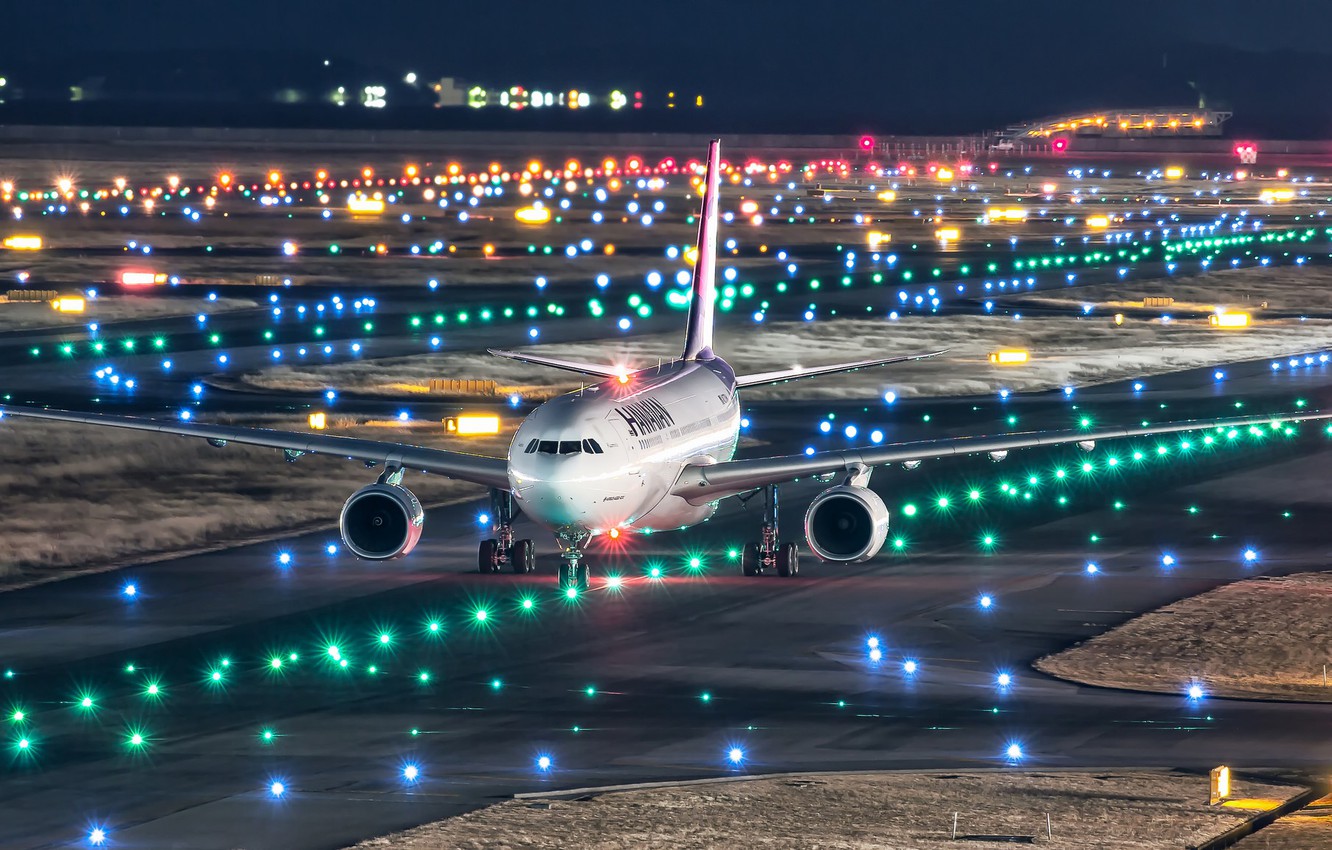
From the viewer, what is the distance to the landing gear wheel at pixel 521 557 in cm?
4122

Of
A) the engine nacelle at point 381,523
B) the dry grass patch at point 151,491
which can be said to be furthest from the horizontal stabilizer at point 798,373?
the engine nacelle at point 381,523

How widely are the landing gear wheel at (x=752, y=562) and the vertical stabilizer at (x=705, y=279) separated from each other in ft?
24.2

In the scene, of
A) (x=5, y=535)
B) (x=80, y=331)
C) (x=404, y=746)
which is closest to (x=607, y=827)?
(x=404, y=746)

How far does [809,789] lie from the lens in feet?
89.1

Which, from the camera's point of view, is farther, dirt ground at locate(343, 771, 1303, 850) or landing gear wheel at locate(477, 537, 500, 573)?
landing gear wheel at locate(477, 537, 500, 573)

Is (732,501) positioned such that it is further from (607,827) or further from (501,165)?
(501,165)

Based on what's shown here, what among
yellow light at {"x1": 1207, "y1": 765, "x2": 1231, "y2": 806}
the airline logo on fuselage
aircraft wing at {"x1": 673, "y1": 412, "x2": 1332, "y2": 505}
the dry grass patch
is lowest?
yellow light at {"x1": 1207, "y1": 765, "x2": 1231, "y2": 806}

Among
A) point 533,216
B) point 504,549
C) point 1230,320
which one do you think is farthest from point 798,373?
point 533,216

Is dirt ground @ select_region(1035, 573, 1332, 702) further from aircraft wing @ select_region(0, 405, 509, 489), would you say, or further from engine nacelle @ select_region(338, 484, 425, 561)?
engine nacelle @ select_region(338, 484, 425, 561)

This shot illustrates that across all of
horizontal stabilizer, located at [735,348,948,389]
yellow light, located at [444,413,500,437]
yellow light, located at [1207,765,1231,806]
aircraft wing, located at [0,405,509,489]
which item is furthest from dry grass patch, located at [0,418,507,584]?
yellow light, located at [1207,765,1231,806]

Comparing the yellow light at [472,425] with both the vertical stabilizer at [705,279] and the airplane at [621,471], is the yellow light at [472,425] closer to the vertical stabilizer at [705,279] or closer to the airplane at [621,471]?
the vertical stabilizer at [705,279]

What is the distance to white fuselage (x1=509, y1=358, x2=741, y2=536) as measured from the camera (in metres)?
36.7

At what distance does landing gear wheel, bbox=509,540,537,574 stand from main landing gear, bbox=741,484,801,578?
4.22 m

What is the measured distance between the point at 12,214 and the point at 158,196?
65.8 ft
